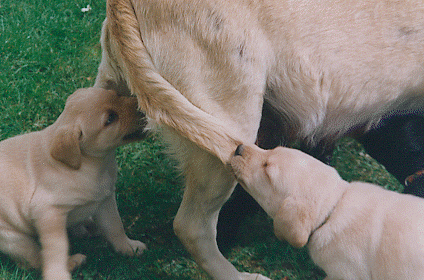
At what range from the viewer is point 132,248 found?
3018 millimetres

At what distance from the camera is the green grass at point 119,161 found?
300cm

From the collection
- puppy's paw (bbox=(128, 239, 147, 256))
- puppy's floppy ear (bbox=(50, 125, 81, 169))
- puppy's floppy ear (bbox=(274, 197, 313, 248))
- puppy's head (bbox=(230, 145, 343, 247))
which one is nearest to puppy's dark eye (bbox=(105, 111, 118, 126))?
puppy's floppy ear (bbox=(50, 125, 81, 169))

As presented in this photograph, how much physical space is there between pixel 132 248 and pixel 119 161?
3.10 ft

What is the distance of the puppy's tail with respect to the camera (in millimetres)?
2359

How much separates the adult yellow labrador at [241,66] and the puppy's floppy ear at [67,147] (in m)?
0.41

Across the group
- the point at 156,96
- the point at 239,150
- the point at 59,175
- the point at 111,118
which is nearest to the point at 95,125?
the point at 111,118

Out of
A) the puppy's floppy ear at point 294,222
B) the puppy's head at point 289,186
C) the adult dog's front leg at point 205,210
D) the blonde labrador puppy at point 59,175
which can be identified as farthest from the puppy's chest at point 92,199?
the puppy's floppy ear at point 294,222

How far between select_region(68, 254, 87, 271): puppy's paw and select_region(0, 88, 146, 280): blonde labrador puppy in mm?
53

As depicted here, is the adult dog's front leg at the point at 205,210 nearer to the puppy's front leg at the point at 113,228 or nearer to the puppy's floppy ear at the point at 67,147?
the puppy's front leg at the point at 113,228

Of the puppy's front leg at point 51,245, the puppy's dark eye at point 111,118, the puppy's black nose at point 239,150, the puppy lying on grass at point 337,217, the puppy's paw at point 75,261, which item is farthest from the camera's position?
the puppy's paw at point 75,261

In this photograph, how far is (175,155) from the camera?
8.72 ft

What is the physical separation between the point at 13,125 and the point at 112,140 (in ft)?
5.03

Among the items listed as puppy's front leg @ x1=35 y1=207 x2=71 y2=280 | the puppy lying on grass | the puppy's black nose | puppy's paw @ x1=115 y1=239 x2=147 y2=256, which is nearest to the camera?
the puppy lying on grass

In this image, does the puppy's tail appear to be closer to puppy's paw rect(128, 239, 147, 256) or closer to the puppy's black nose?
the puppy's black nose
